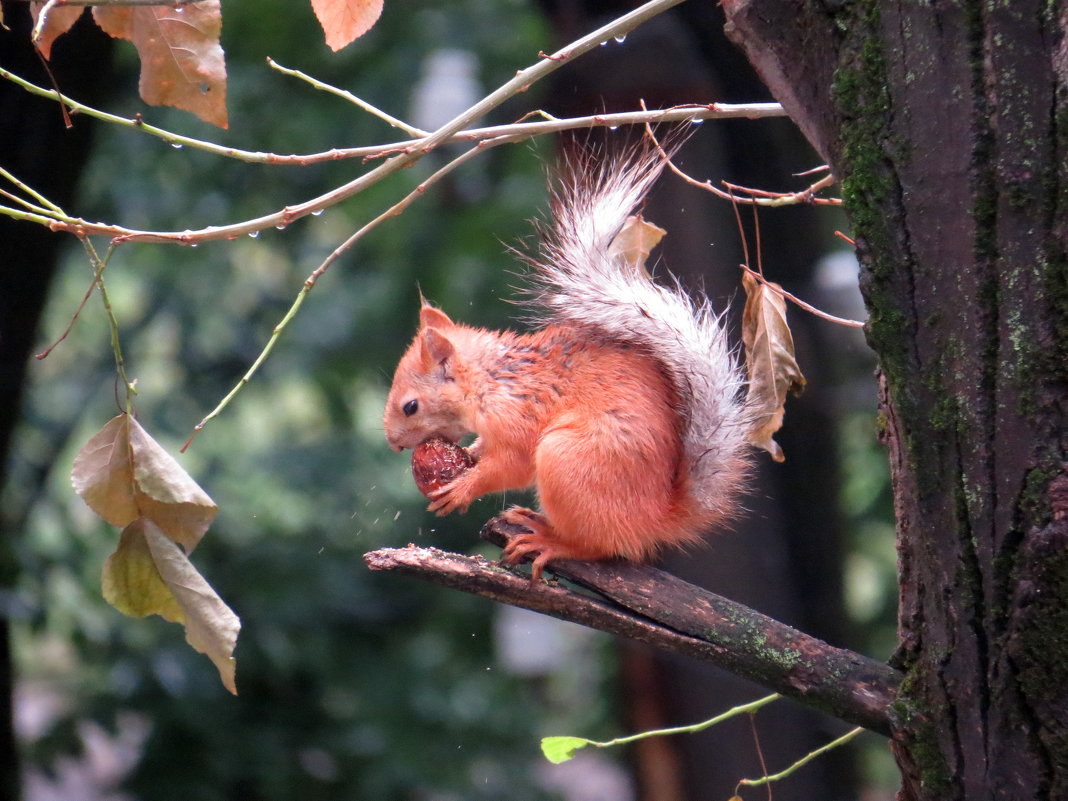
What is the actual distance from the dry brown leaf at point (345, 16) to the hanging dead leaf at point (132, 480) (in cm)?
43

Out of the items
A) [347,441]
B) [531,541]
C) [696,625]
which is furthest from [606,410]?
[347,441]

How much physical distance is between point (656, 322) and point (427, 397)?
36 cm

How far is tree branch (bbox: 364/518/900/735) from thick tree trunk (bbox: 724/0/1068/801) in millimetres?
66

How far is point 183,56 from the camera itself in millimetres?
1024

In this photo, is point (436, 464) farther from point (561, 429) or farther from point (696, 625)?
point (696, 625)

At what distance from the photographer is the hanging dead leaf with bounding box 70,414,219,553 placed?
1.04 m

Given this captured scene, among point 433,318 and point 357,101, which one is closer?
point 357,101

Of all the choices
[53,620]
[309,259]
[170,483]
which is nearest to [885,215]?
[170,483]

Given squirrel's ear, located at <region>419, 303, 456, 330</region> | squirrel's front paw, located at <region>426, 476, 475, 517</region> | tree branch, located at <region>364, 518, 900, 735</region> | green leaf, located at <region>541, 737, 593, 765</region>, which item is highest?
squirrel's ear, located at <region>419, 303, 456, 330</region>

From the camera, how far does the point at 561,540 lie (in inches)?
47.3

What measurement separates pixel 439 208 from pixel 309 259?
18.9 inches

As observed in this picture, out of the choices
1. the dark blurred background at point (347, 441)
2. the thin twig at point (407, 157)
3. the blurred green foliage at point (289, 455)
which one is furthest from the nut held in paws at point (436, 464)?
the blurred green foliage at point (289, 455)

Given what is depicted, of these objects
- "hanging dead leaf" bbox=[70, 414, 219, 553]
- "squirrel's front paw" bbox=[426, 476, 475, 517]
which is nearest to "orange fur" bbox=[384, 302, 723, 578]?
"squirrel's front paw" bbox=[426, 476, 475, 517]

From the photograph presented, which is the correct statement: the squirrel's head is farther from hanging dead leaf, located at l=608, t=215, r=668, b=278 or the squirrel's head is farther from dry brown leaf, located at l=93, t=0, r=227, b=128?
dry brown leaf, located at l=93, t=0, r=227, b=128
